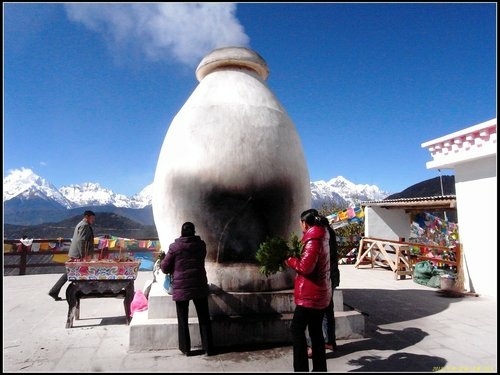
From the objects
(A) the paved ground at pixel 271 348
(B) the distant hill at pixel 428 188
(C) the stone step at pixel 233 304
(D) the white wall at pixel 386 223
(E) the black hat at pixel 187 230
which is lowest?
(A) the paved ground at pixel 271 348

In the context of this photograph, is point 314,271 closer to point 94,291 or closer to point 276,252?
point 276,252

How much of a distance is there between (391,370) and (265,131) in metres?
3.33

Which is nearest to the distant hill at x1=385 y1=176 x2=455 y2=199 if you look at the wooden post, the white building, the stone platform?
the white building

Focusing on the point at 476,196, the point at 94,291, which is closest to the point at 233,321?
the point at 94,291

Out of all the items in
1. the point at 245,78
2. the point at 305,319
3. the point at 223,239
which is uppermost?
the point at 245,78

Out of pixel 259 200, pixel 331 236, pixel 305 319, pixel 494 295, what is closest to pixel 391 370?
pixel 305 319

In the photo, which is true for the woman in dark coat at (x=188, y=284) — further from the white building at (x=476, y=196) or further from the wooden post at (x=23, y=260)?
the wooden post at (x=23, y=260)

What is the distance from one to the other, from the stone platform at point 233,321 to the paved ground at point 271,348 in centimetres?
14

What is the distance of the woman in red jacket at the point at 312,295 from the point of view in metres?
3.52

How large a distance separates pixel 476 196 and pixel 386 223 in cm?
734

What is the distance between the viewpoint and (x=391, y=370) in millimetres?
3885

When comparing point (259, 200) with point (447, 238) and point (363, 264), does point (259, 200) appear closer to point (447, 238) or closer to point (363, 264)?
point (363, 264)

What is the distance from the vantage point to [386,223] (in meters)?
15.7

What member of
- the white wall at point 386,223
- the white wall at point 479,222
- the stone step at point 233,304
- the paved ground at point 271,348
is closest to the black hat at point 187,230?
the stone step at point 233,304
